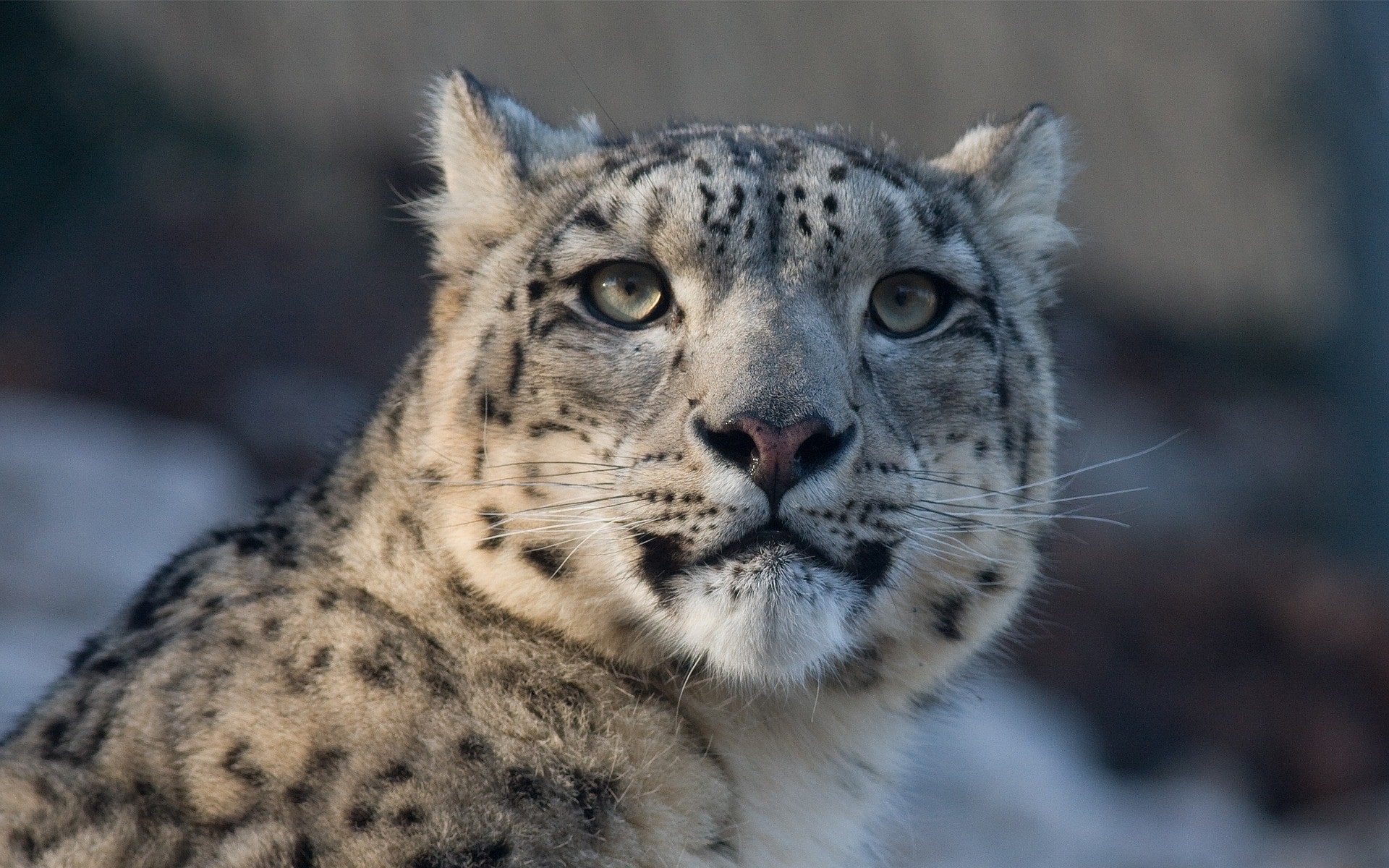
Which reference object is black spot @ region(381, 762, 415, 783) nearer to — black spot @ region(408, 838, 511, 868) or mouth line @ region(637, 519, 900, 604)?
black spot @ region(408, 838, 511, 868)

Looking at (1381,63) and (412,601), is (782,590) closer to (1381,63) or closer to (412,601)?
(412,601)

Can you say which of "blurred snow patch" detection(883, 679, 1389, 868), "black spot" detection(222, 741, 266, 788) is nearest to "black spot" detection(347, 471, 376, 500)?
"black spot" detection(222, 741, 266, 788)

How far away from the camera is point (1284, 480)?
709 inches

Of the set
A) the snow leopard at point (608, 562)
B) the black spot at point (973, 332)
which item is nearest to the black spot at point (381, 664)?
the snow leopard at point (608, 562)

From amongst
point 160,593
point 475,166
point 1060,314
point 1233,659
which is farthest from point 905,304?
point 1233,659

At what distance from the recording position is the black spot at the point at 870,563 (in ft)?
12.6

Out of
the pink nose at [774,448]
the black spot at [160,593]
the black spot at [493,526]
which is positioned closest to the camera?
the pink nose at [774,448]

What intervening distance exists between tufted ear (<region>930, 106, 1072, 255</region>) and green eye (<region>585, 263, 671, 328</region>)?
60.5 inches

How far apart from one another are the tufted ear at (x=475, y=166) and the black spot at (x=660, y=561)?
1347 mm

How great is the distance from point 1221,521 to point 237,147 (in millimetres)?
12044

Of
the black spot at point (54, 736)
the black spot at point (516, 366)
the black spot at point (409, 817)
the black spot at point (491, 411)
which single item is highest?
the black spot at point (516, 366)

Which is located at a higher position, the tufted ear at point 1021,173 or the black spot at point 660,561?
the tufted ear at point 1021,173

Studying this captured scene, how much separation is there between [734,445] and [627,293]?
751 millimetres

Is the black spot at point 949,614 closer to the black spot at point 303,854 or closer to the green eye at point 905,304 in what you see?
the green eye at point 905,304
